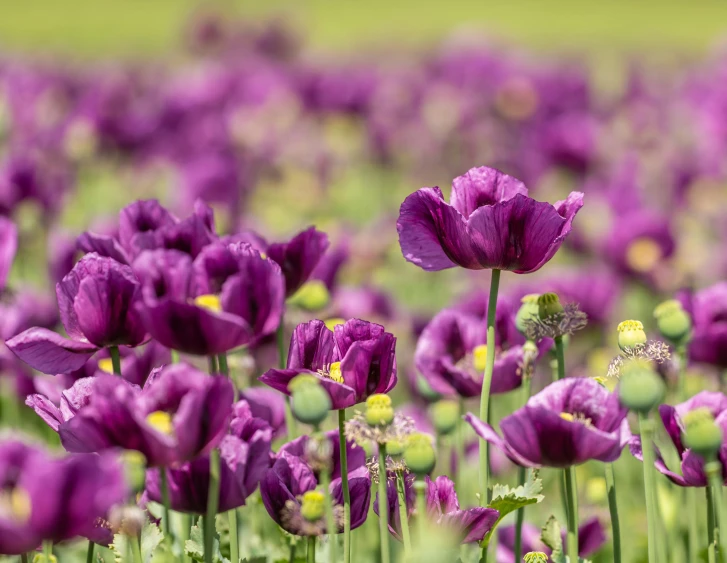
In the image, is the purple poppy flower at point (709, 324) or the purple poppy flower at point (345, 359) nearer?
the purple poppy flower at point (345, 359)

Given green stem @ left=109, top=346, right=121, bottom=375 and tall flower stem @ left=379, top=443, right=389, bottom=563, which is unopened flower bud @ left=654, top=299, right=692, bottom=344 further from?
green stem @ left=109, top=346, right=121, bottom=375

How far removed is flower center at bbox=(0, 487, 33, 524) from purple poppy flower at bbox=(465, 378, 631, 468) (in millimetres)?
531

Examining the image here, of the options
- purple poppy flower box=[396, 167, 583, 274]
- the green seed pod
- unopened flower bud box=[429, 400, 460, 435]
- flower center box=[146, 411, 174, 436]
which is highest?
purple poppy flower box=[396, 167, 583, 274]

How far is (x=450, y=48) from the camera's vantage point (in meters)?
9.51

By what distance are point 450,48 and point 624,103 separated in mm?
2987

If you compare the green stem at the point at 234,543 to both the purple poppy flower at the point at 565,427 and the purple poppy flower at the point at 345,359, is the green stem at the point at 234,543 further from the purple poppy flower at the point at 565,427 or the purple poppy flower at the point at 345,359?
the purple poppy flower at the point at 565,427

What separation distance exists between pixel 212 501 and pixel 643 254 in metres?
2.84

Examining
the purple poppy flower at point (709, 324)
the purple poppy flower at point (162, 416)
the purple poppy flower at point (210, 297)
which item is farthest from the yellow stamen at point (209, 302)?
the purple poppy flower at point (709, 324)

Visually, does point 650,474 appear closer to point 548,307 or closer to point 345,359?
point 548,307

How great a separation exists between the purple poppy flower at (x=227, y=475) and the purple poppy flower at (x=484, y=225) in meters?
0.36

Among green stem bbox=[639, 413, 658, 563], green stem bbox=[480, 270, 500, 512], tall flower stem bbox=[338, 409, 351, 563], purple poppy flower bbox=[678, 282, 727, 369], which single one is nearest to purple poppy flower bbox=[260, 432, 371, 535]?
tall flower stem bbox=[338, 409, 351, 563]

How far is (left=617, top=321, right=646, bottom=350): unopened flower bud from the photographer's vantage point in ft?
4.60

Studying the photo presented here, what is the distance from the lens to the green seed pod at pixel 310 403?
121 centimetres

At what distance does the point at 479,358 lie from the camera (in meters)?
1.86
